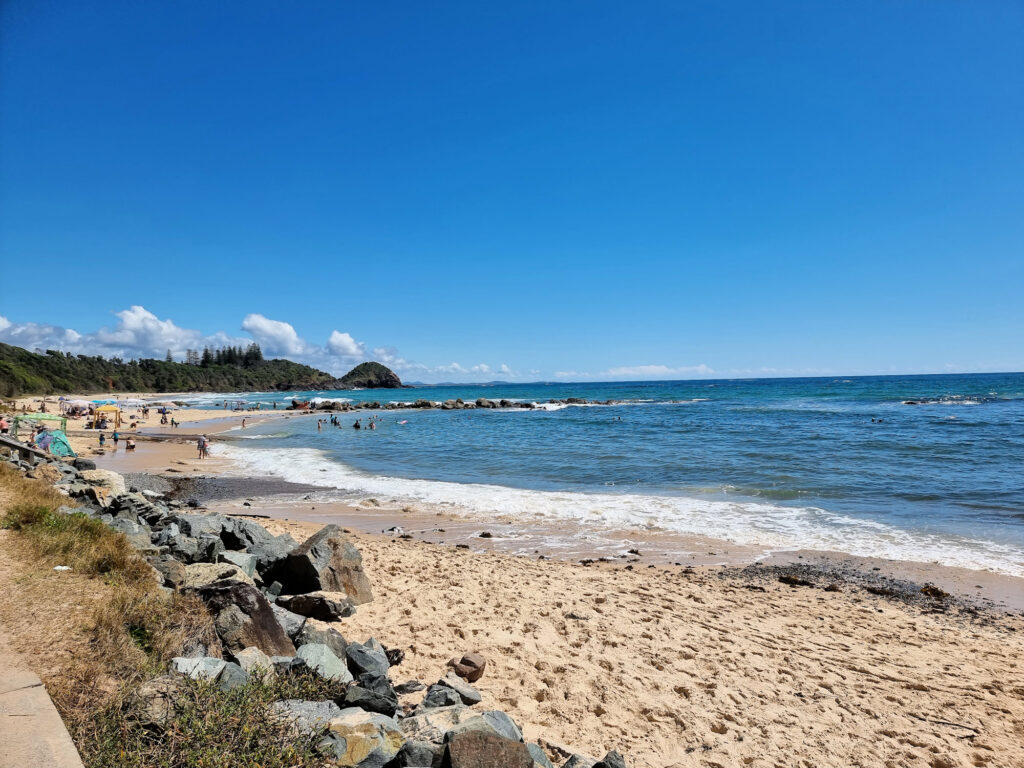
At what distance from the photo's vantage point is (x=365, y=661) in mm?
4746

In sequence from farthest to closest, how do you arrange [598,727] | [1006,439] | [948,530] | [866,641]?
[1006,439], [948,530], [866,641], [598,727]

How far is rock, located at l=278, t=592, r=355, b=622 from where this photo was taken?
21.7 ft

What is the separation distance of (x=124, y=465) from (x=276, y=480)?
27.1 feet

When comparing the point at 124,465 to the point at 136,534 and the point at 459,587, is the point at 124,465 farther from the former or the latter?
the point at 459,587

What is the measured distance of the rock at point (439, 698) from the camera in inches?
174

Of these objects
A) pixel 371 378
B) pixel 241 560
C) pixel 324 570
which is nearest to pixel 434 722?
pixel 324 570

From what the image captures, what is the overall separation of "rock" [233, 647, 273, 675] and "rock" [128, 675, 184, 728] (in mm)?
580

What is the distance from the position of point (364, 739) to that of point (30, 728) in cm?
178

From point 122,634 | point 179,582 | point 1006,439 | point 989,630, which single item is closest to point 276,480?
point 179,582

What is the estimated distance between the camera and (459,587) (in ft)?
26.6

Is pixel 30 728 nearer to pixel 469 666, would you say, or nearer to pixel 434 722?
pixel 434 722

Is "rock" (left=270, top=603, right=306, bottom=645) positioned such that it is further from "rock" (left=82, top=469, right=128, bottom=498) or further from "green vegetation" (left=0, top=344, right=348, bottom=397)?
"green vegetation" (left=0, top=344, right=348, bottom=397)

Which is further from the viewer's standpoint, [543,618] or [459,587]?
[459,587]

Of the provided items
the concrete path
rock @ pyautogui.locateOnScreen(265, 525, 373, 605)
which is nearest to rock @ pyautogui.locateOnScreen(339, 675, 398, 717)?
the concrete path
